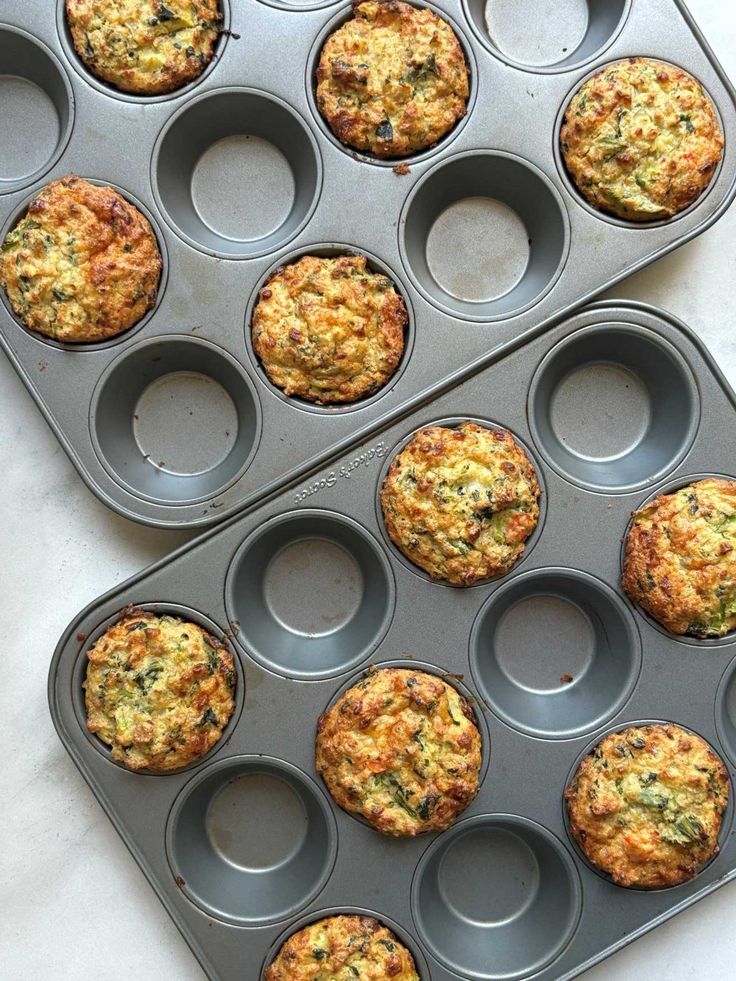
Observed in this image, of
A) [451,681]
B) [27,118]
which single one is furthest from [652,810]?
[27,118]

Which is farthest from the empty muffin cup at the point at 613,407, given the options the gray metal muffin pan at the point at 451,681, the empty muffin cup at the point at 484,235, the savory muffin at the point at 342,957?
the savory muffin at the point at 342,957

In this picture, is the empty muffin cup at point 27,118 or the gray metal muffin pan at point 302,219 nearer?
the gray metal muffin pan at point 302,219

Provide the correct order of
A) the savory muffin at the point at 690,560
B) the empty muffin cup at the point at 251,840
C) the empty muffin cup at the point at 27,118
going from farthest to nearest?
the empty muffin cup at the point at 27,118 → the empty muffin cup at the point at 251,840 → the savory muffin at the point at 690,560

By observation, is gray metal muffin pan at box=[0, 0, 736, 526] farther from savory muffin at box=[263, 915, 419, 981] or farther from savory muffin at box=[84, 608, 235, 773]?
savory muffin at box=[263, 915, 419, 981]

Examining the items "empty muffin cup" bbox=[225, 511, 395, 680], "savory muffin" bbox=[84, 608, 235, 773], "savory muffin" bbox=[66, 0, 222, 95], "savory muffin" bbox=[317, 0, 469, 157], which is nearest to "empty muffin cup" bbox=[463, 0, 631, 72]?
"savory muffin" bbox=[317, 0, 469, 157]

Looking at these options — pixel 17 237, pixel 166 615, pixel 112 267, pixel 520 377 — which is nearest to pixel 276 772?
pixel 166 615

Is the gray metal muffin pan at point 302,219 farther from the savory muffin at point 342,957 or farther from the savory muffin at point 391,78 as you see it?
the savory muffin at point 342,957

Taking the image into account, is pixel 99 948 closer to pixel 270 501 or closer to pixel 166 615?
pixel 166 615
